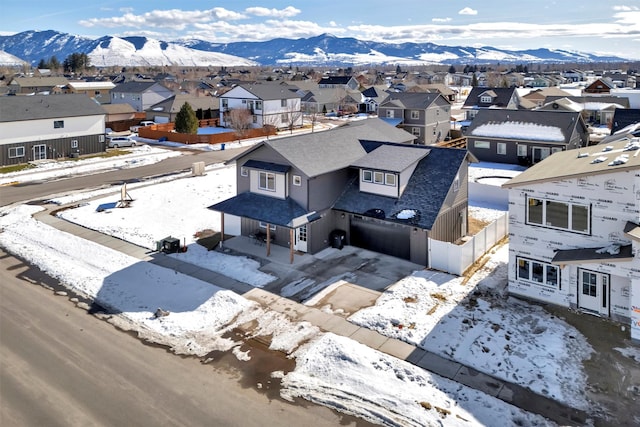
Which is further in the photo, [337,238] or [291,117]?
[291,117]

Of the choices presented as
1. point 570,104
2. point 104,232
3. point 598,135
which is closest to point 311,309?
point 104,232

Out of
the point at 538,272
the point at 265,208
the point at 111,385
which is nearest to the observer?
the point at 111,385

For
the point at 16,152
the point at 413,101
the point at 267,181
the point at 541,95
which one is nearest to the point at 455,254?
the point at 267,181

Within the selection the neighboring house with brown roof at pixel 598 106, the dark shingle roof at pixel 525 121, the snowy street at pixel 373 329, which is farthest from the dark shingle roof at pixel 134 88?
the neighboring house with brown roof at pixel 598 106

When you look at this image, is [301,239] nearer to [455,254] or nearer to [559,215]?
[455,254]

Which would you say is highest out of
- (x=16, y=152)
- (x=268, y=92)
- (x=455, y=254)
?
(x=268, y=92)

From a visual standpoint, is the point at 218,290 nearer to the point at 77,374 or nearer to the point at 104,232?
the point at 77,374

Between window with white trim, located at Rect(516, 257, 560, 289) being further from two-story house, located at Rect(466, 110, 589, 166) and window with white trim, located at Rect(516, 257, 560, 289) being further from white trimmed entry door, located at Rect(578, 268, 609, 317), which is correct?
two-story house, located at Rect(466, 110, 589, 166)
